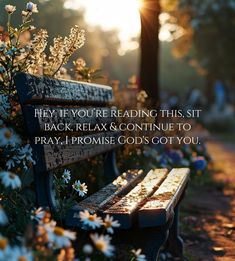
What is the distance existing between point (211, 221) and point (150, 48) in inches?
202

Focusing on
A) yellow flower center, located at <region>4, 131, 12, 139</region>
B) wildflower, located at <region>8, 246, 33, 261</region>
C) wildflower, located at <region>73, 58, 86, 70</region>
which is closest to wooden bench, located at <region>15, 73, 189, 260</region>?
yellow flower center, located at <region>4, 131, 12, 139</region>

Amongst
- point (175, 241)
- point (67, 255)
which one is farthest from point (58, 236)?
point (175, 241)

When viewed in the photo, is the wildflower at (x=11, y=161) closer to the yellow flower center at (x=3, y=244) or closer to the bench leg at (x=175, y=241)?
the yellow flower center at (x=3, y=244)

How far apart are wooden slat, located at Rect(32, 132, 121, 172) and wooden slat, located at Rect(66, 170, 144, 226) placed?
0.27 m

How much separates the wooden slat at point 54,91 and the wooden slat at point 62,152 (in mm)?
268

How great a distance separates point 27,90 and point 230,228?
315cm

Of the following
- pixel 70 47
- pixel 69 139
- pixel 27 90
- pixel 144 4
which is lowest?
pixel 69 139

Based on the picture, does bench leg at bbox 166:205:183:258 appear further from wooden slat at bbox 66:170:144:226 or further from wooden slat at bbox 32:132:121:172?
wooden slat at bbox 32:132:121:172

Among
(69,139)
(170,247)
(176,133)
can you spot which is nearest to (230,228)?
(170,247)

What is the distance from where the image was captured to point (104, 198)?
11.5ft

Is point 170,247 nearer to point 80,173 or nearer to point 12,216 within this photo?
point 80,173

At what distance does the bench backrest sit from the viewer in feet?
10.4

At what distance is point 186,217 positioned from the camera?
20.0ft

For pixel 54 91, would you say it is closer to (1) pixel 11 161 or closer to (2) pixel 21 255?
(1) pixel 11 161
